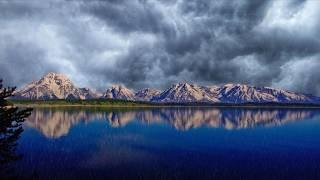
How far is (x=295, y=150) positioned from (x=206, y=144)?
67.0ft

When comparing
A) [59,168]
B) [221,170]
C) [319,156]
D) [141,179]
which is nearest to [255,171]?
[221,170]

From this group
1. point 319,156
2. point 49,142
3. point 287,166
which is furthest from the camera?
point 49,142

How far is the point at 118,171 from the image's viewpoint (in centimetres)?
5772

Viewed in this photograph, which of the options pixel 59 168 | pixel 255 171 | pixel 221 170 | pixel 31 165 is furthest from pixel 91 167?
pixel 255 171

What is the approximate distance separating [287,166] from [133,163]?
24384 millimetres

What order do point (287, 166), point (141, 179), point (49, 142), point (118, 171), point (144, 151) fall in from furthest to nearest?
point (49, 142)
point (144, 151)
point (287, 166)
point (118, 171)
point (141, 179)

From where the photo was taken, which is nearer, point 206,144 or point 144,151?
point 144,151

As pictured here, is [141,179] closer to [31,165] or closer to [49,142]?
[31,165]

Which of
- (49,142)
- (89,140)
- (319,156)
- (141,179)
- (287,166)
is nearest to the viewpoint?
(141,179)

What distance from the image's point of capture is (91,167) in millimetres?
60938

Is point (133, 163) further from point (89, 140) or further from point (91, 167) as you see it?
point (89, 140)

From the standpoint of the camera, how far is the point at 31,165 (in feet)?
199

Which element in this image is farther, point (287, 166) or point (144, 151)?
point (144, 151)

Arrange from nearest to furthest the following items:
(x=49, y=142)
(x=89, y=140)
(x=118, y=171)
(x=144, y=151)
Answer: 1. (x=118, y=171)
2. (x=144, y=151)
3. (x=49, y=142)
4. (x=89, y=140)
